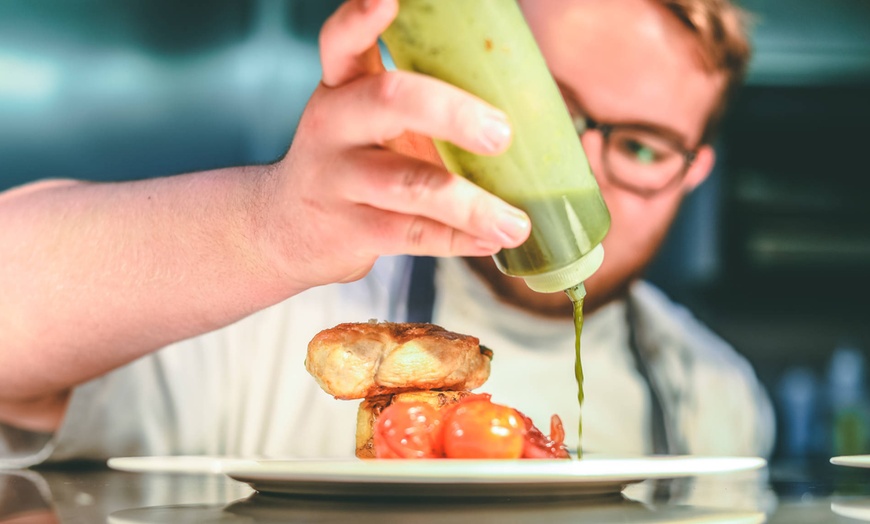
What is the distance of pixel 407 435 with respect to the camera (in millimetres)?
1078

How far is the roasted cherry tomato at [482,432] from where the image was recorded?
3.23 feet

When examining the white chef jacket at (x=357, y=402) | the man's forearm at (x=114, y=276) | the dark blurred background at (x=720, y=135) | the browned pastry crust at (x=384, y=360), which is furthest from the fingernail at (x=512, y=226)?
the dark blurred background at (x=720, y=135)

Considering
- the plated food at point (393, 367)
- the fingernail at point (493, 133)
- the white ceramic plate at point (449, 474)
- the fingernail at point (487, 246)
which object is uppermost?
the fingernail at point (493, 133)

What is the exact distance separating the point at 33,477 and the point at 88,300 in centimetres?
38

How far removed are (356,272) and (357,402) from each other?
1.31 metres

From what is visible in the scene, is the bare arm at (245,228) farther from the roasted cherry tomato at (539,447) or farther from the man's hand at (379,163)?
the roasted cherry tomato at (539,447)

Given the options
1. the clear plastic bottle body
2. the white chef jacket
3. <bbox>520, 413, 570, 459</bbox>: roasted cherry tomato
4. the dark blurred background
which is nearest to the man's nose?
the white chef jacket

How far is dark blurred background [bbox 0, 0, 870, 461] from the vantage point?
3104 millimetres

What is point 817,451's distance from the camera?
3312 mm

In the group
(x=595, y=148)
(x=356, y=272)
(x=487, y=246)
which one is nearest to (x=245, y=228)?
(x=356, y=272)

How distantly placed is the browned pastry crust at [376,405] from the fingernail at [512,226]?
1.71ft

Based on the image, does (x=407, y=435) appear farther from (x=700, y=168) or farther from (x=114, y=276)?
(x=700, y=168)

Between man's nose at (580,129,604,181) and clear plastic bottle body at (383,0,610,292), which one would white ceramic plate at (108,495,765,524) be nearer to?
clear plastic bottle body at (383,0,610,292)

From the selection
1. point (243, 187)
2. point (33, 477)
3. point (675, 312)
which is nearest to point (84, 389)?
point (33, 477)
